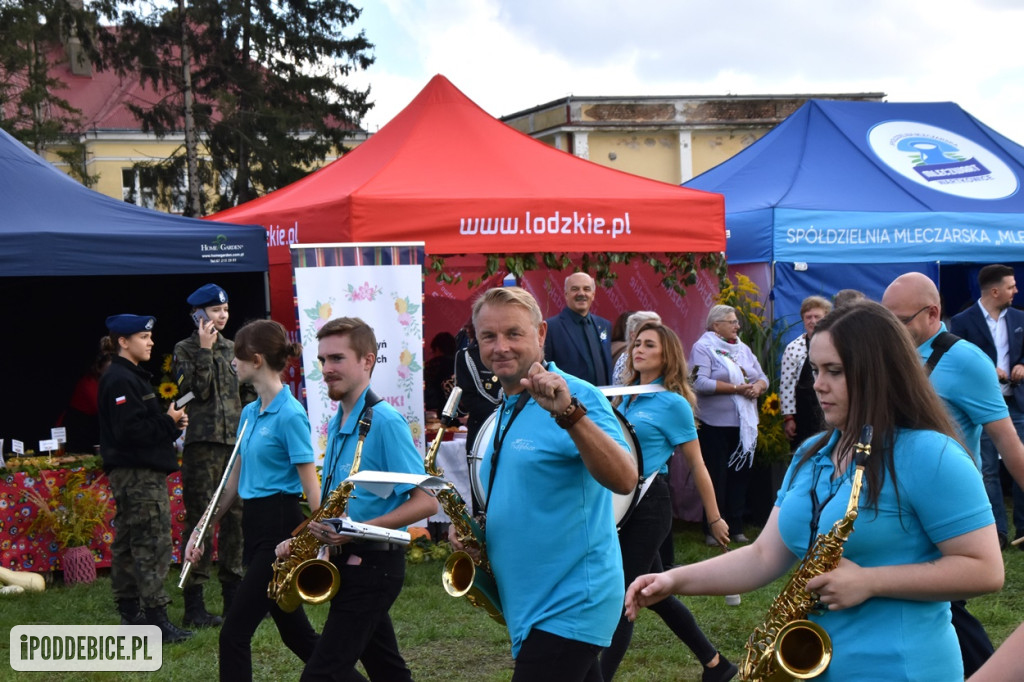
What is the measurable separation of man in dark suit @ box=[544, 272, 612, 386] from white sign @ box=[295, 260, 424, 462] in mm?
1014

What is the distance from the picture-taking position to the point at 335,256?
8008 mm

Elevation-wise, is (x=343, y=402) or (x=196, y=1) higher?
(x=196, y=1)

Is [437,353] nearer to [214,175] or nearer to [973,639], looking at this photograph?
[973,639]

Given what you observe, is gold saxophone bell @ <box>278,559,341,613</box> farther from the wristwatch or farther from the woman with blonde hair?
the woman with blonde hair

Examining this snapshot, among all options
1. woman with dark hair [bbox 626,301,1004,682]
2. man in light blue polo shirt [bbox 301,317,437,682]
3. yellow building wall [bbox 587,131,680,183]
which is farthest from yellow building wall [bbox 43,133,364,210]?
woman with dark hair [bbox 626,301,1004,682]

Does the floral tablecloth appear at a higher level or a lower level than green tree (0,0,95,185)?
lower

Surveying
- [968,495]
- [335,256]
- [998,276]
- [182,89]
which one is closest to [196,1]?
[182,89]

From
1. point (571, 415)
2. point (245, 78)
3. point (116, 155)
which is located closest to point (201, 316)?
point (571, 415)

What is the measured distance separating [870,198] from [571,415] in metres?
8.96

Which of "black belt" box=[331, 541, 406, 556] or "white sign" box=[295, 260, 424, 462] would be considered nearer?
"black belt" box=[331, 541, 406, 556]

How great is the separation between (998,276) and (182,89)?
21.3 metres

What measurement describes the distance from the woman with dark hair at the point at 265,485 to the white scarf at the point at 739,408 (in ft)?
16.4

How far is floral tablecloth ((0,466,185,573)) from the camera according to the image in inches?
322

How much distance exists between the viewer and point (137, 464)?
671cm
